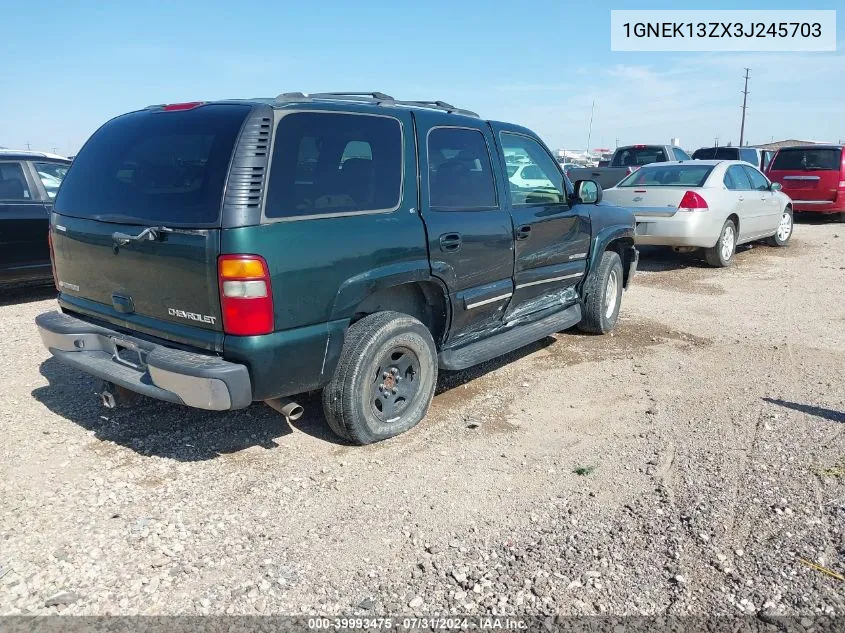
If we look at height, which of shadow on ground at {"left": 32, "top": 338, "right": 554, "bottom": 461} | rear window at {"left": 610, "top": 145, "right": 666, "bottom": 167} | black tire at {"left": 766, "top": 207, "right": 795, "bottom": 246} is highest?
rear window at {"left": 610, "top": 145, "right": 666, "bottom": 167}

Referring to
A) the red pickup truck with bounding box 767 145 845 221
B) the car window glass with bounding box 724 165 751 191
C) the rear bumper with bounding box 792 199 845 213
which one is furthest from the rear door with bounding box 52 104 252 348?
the rear bumper with bounding box 792 199 845 213

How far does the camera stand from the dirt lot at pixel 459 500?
107 inches

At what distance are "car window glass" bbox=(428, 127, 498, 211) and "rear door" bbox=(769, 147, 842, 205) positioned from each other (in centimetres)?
1294

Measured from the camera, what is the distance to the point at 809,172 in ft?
48.6

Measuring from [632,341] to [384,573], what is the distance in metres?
4.11

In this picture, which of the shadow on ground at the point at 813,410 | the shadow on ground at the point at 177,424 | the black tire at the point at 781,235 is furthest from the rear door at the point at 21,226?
the black tire at the point at 781,235

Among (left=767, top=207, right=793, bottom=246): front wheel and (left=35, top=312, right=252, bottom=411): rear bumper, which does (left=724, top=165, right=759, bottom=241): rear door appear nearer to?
(left=767, top=207, right=793, bottom=246): front wheel

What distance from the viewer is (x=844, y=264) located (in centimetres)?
1034

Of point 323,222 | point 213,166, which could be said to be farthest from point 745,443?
point 213,166

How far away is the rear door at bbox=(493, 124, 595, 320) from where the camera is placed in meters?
4.91

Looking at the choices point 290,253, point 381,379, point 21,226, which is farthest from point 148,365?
point 21,226

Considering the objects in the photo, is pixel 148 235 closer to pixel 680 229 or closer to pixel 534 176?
pixel 534 176

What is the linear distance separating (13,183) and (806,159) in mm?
14941

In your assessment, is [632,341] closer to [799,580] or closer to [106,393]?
[799,580]
